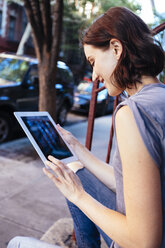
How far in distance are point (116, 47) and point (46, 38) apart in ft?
12.7

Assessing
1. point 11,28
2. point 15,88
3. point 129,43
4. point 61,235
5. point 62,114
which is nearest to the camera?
point 129,43

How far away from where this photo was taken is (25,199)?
3.25 meters

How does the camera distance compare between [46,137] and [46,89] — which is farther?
[46,89]

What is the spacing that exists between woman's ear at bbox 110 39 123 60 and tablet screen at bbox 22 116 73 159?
→ 1.99ft

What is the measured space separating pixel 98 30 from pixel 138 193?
28.0 inches

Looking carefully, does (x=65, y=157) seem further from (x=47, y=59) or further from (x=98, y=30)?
(x=47, y=59)

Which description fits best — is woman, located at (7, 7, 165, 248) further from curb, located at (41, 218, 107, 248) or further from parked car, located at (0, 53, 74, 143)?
parked car, located at (0, 53, 74, 143)

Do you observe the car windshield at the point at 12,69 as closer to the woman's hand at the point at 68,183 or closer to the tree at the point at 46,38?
the tree at the point at 46,38

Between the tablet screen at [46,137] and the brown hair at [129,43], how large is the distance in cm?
54

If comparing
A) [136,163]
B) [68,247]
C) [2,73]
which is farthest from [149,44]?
[2,73]

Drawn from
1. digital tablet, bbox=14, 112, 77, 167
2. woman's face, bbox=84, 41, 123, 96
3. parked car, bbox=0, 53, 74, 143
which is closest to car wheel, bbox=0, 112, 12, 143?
parked car, bbox=0, 53, 74, 143

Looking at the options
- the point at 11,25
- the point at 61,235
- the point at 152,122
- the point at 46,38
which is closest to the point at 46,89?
the point at 46,38

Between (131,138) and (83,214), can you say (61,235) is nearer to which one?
(83,214)

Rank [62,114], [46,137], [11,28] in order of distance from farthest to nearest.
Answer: [11,28]
[62,114]
[46,137]
